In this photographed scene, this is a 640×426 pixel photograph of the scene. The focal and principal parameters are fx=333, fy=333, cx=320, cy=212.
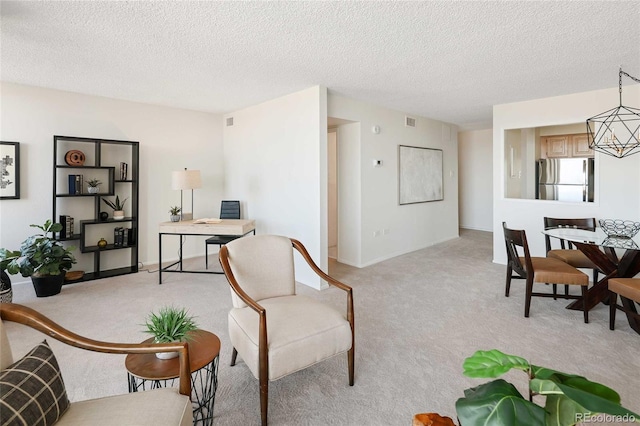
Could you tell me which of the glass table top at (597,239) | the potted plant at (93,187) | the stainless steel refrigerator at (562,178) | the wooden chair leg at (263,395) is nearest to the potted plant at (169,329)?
the wooden chair leg at (263,395)

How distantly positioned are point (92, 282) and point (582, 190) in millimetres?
7298

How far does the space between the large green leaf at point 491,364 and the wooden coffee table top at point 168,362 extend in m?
1.13

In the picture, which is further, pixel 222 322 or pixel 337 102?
pixel 337 102

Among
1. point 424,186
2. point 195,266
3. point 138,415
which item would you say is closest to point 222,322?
point 138,415

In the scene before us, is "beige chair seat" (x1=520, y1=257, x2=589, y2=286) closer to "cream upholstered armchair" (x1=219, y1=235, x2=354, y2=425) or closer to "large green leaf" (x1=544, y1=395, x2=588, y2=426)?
"cream upholstered armchair" (x1=219, y1=235, x2=354, y2=425)

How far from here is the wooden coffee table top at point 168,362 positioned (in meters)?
1.46

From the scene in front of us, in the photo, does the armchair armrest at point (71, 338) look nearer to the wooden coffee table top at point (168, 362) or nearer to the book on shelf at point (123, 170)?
the wooden coffee table top at point (168, 362)

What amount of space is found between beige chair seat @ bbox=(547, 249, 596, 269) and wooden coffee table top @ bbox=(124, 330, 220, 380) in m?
3.67

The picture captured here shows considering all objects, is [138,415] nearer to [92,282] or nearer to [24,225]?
[92,282]

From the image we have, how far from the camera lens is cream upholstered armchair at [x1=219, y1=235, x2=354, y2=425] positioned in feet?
5.78

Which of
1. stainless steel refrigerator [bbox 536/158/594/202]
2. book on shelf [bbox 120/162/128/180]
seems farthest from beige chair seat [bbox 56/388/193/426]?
stainless steel refrigerator [bbox 536/158/594/202]

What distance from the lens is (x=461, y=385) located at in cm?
210

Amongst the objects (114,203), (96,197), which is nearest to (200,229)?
(114,203)

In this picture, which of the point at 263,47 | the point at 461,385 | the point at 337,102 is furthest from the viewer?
the point at 337,102
